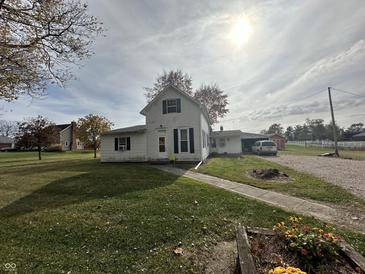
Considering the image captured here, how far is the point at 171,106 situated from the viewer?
1527 cm

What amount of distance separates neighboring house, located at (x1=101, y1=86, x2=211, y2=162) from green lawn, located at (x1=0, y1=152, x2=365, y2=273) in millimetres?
8090

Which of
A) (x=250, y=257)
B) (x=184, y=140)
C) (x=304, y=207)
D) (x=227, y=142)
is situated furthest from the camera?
(x=227, y=142)

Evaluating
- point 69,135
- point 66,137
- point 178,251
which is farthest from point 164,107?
point 69,135

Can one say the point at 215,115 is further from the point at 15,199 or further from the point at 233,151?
the point at 15,199

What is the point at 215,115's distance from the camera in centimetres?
3375

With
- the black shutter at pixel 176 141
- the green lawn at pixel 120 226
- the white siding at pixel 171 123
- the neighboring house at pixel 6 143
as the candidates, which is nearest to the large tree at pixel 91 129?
the white siding at pixel 171 123

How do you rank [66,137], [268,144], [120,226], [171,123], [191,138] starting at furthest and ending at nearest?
[66,137]
[268,144]
[171,123]
[191,138]
[120,226]

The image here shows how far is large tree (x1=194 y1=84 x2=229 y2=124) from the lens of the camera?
109 ft

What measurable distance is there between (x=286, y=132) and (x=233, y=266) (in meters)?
112

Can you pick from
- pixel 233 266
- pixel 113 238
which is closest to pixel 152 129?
pixel 113 238

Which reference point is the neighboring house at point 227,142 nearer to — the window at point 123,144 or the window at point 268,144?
the window at point 268,144

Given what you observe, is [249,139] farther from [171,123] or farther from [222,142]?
[171,123]

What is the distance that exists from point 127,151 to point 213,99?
2171cm

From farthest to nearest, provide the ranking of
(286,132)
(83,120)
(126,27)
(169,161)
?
(286,132), (83,120), (169,161), (126,27)
